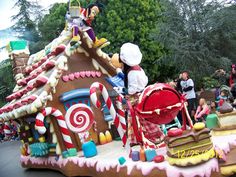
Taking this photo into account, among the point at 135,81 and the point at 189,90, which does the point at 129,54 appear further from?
the point at 189,90

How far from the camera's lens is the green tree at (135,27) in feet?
70.6

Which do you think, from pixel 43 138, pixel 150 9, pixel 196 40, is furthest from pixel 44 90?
pixel 150 9

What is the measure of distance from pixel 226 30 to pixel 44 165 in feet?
36.1

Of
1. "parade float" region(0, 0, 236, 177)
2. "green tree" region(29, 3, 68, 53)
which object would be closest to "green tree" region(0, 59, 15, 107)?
"green tree" region(29, 3, 68, 53)

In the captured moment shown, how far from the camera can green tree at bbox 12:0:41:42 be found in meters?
27.1

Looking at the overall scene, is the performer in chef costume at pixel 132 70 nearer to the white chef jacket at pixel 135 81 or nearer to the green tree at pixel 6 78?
the white chef jacket at pixel 135 81

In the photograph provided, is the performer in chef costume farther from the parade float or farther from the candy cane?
the candy cane

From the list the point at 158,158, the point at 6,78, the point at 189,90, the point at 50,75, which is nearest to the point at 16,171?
the point at 50,75

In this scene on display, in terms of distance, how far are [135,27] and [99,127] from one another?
14515 mm

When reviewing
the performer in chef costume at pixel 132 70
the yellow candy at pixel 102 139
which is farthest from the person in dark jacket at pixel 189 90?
the performer in chef costume at pixel 132 70

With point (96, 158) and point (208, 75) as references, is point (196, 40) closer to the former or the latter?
point (208, 75)

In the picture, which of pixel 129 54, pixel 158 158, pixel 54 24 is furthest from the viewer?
pixel 54 24

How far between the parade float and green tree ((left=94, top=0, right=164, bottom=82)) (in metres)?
12.1

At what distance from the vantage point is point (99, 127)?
799 centimetres
